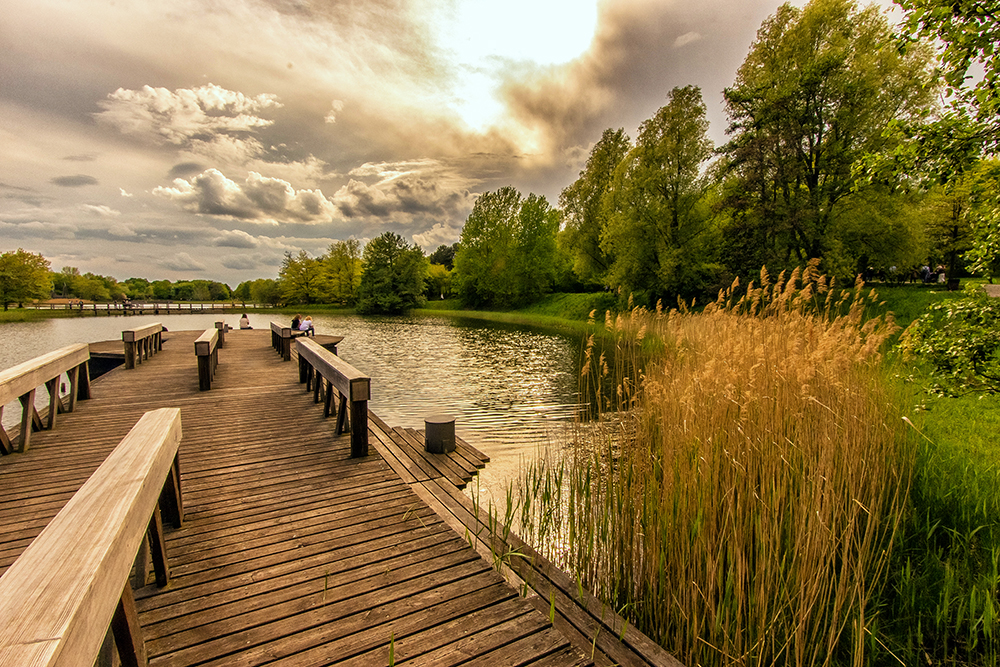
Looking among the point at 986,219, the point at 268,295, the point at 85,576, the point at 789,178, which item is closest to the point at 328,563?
the point at 85,576

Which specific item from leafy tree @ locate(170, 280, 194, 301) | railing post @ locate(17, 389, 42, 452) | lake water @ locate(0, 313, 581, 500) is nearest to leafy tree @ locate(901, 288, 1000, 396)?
lake water @ locate(0, 313, 581, 500)

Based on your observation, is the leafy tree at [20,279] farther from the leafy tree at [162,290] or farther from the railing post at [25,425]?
the leafy tree at [162,290]

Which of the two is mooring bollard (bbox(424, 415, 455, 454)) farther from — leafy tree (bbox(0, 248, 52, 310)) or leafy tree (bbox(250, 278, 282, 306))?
leafy tree (bbox(250, 278, 282, 306))

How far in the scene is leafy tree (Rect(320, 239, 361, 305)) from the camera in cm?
5356

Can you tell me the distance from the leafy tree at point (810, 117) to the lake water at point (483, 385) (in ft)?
30.4

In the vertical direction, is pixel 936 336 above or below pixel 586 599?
above

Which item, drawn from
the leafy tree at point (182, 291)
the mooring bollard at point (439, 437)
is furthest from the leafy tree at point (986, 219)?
the leafy tree at point (182, 291)

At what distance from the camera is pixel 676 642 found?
2004mm

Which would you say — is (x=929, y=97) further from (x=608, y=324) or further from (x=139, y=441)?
(x=139, y=441)

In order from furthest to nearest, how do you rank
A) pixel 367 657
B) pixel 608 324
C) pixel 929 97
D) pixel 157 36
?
pixel 929 97, pixel 157 36, pixel 608 324, pixel 367 657

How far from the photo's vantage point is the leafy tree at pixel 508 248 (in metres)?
36.7

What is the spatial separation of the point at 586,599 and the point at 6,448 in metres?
5.20

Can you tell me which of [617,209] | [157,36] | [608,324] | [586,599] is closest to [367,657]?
[586,599]

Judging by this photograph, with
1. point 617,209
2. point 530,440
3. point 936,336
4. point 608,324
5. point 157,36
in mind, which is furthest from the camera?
point 617,209
